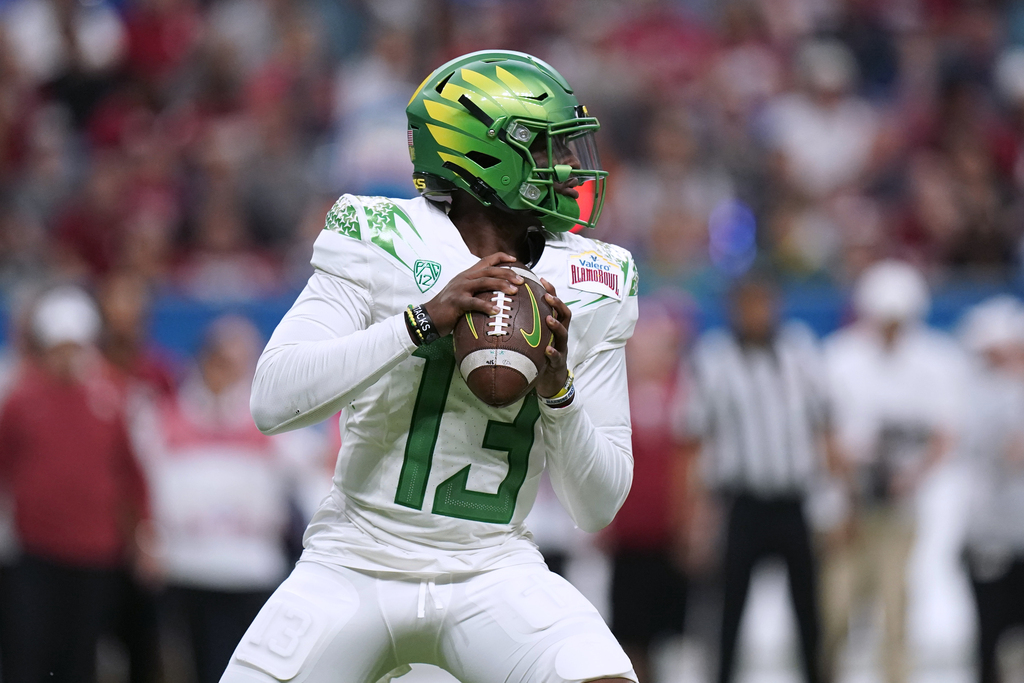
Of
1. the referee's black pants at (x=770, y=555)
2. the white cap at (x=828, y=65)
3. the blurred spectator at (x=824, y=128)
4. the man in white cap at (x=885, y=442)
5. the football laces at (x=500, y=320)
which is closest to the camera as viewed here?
the football laces at (x=500, y=320)

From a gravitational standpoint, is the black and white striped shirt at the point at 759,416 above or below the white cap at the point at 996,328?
below

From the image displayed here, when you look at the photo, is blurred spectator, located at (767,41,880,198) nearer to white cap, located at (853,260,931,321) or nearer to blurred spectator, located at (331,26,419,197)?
white cap, located at (853,260,931,321)

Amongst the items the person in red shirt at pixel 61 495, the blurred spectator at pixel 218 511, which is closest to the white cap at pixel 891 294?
the blurred spectator at pixel 218 511

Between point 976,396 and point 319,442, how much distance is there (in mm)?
3038

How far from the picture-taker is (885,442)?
21.8 feet

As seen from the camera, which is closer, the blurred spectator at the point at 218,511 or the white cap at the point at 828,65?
the blurred spectator at the point at 218,511

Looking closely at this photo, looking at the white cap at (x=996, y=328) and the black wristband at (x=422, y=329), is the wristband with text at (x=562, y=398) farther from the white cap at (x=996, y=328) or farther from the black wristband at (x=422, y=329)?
the white cap at (x=996, y=328)

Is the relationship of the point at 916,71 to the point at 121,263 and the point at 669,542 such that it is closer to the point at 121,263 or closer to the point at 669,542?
the point at 669,542

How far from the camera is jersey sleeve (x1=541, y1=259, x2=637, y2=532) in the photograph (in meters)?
2.58

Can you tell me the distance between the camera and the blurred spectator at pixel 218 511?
574 centimetres

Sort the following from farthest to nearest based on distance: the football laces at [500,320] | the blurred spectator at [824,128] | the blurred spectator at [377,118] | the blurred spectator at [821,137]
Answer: the blurred spectator at [824,128] → the blurred spectator at [821,137] → the blurred spectator at [377,118] → the football laces at [500,320]

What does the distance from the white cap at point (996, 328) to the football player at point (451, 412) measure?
4245 millimetres

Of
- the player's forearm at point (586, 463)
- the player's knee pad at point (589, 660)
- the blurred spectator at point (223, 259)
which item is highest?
the blurred spectator at point (223, 259)

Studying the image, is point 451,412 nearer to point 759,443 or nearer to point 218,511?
point 218,511
